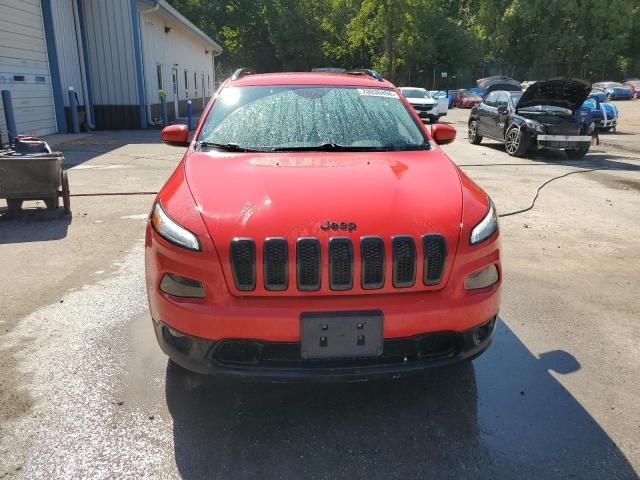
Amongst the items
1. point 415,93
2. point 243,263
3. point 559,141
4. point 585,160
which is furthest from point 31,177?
point 415,93

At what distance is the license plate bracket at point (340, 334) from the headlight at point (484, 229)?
0.65 metres

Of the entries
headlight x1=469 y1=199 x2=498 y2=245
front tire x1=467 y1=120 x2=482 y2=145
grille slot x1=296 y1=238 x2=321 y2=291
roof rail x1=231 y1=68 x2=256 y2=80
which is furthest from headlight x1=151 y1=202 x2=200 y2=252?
front tire x1=467 y1=120 x2=482 y2=145

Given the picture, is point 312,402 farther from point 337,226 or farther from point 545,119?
point 545,119

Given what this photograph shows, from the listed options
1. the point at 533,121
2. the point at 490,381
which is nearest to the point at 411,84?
the point at 533,121

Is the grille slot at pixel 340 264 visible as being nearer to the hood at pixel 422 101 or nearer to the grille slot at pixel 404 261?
the grille slot at pixel 404 261

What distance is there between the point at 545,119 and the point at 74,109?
1360cm

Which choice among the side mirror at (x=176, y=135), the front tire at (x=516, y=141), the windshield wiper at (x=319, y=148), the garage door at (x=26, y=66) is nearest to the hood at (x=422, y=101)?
the front tire at (x=516, y=141)

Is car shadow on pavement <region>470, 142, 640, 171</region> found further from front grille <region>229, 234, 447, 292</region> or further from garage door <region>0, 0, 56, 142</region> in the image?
garage door <region>0, 0, 56, 142</region>

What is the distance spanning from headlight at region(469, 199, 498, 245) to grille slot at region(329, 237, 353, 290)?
25.2 inches

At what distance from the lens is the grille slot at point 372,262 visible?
7.88 ft

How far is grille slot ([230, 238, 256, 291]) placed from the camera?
2.39 metres

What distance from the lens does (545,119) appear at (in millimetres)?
12836

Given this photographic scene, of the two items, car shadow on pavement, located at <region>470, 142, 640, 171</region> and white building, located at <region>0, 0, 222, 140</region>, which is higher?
white building, located at <region>0, 0, 222, 140</region>

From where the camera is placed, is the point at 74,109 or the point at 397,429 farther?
the point at 74,109
